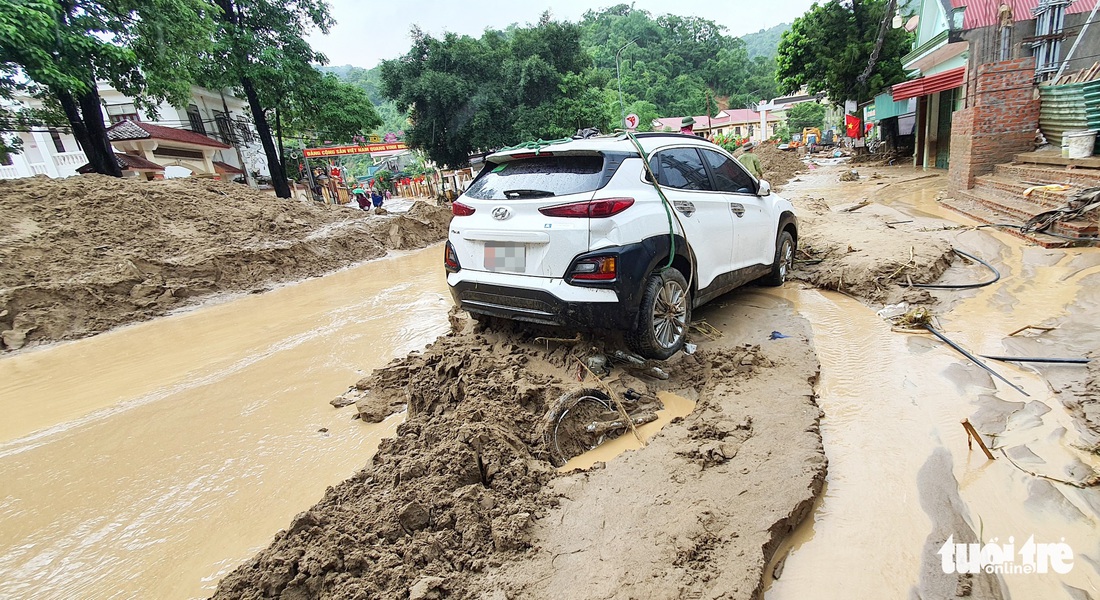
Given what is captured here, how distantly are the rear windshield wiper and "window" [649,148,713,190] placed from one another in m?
0.90

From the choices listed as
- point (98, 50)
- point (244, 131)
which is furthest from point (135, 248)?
point (244, 131)

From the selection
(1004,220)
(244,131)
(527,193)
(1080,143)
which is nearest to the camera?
(527,193)

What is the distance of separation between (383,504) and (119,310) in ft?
27.2

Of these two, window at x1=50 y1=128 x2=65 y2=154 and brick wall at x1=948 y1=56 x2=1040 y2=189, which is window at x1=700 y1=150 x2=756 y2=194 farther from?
window at x1=50 y1=128 x2=65 y2=154

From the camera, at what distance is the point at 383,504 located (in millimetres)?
2400

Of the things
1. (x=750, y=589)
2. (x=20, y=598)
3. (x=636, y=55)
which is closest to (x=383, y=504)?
(x=750, y=589)

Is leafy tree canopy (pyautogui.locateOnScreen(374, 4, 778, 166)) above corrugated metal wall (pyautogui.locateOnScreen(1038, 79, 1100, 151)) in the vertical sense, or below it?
above

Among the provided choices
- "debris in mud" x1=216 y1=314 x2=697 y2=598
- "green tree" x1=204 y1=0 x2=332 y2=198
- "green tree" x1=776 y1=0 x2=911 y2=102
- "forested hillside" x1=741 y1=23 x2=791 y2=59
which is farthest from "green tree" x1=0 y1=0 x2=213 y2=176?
"forested hillside" x1=741 y1=23 x2=791 y2=59

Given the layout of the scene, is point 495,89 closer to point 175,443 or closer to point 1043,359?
point 175,443

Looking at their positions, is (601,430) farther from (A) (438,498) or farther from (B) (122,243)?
(B) (122,243)

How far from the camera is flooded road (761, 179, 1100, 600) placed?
82.1 inches

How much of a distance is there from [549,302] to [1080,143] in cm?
870

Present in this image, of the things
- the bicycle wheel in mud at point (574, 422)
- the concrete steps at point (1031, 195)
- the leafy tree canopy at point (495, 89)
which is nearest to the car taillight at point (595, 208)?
the bicycle wheel in mud at point (574, 422)

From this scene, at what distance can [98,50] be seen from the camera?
36.5 ft
